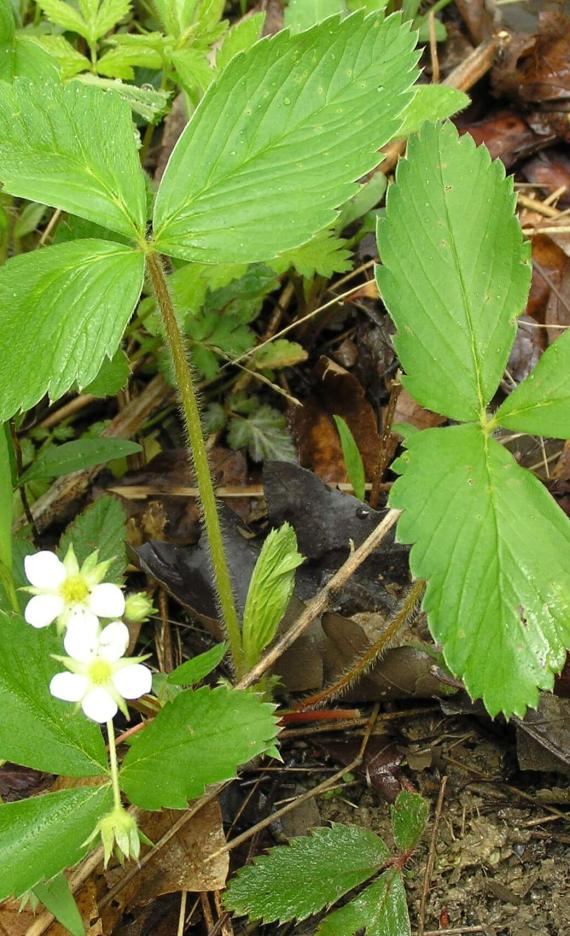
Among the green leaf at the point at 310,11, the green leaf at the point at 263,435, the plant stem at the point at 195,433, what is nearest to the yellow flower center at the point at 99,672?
the plant stem at the point at 195,433

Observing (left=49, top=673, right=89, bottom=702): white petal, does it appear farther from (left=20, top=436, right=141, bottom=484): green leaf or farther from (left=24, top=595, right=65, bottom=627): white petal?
(left=20, top=436, right=141, bottom=484): green leaf

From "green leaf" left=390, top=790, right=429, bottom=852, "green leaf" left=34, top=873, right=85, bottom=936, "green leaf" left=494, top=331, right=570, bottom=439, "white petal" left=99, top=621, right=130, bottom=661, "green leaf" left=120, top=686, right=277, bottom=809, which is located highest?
"green leaf" left=494, top=331, right=570, bottom=439

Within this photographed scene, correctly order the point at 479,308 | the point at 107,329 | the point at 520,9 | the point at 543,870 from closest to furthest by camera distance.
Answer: the point at 107,329
the point at 479,308
the point at 543,870
the point at 520,9

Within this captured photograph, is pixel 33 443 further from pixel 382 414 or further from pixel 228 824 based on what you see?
pixel 228 824

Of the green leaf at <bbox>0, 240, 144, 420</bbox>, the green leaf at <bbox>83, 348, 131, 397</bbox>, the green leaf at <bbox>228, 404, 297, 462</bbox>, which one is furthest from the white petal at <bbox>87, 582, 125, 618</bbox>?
the green leaf at <bbox>228, 404, 297, 462</bbox>

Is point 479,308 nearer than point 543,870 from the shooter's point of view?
Yes

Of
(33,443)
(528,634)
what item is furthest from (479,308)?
(33,443)

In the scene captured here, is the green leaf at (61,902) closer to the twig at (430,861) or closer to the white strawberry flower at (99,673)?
the white strawberry flower at (99,673)
